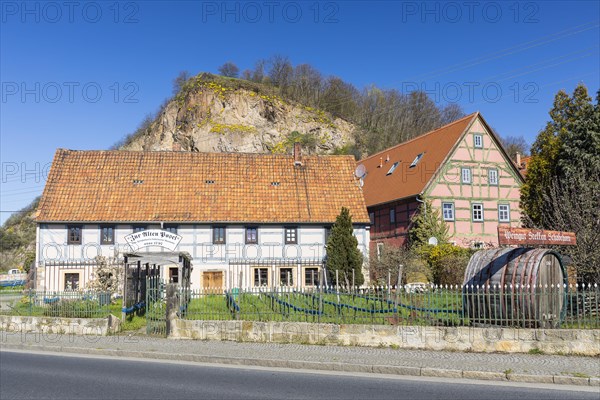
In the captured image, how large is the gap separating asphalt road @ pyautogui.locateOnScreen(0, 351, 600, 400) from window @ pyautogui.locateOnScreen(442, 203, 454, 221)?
81.6 ft

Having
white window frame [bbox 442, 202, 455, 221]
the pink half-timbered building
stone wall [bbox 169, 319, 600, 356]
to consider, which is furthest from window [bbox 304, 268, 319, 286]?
stone wall [bbox 169, 319, 600, 356]

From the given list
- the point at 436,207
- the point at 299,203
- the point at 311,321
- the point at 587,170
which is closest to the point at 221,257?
the point at 299,203

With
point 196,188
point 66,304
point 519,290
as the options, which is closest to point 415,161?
point 196,188

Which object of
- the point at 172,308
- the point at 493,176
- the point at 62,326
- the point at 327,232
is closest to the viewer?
the point at 172,308

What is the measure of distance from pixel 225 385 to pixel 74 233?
21755mm

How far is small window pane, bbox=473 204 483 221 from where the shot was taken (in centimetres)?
3544

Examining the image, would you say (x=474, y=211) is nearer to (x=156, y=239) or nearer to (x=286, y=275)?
(x=286, y=275)

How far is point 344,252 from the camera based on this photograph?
1093 inches

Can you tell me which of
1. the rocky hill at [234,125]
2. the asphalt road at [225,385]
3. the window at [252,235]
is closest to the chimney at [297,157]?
the window at [252,235]

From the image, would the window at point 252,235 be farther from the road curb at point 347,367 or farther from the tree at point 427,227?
the road curb at point 347,367

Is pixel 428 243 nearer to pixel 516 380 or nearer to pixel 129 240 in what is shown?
pixel 129 240

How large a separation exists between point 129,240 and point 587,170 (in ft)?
59.9

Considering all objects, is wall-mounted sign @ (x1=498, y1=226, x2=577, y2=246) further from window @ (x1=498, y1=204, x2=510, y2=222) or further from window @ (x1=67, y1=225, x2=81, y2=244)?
window @ (x1=67, y1=225, x2=81, y2=244)

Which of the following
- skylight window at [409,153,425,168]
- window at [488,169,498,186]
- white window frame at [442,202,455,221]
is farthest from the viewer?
skylight window at [409,153,425,168]
